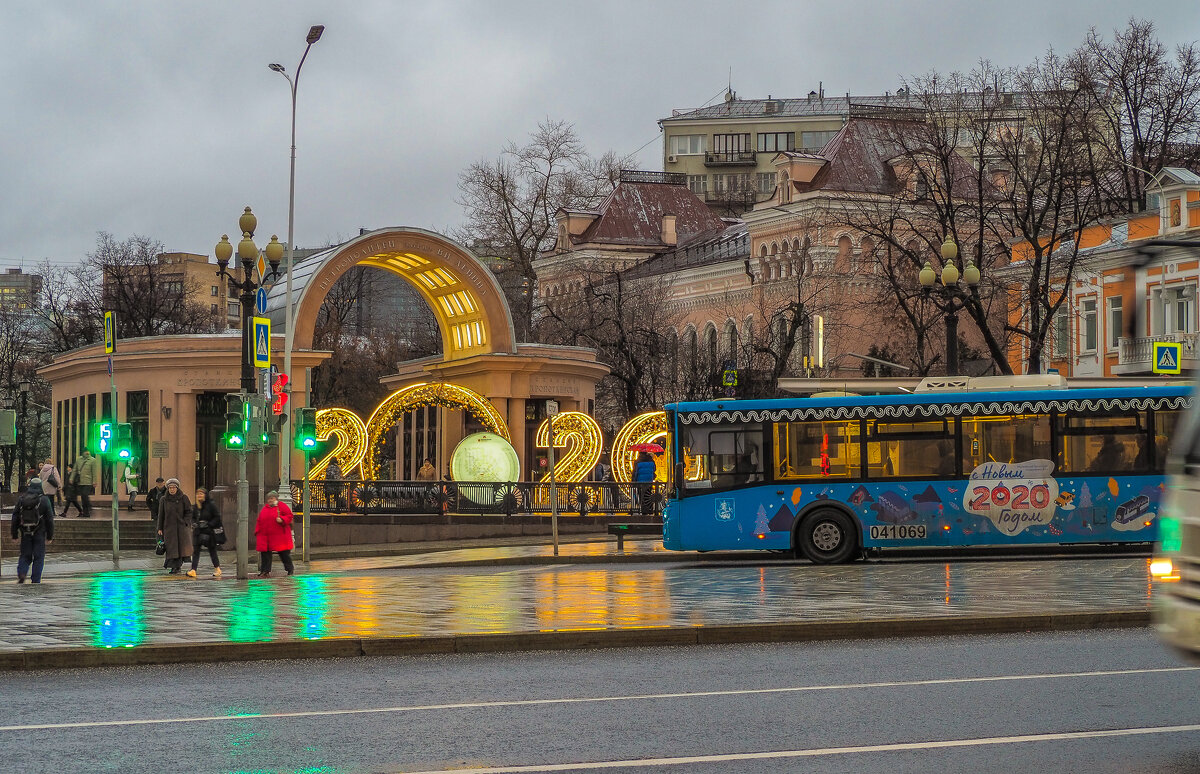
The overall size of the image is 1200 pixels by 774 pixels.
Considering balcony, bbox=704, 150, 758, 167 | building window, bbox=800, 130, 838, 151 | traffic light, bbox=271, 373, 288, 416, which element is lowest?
traffic light, bbox=271, 373, 288, 416

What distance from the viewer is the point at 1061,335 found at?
60.2m

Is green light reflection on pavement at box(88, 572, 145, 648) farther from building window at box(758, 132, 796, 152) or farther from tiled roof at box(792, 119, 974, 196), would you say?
building window at box(758, 132, 796, 152)

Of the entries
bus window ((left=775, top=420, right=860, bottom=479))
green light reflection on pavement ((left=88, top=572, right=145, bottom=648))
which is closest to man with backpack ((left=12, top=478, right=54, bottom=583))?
green light reflection on pavement ((left=88, top=572, right=145, bottom=648))

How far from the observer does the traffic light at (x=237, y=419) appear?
83.1 ft

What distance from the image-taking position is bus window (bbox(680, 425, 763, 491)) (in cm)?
2672

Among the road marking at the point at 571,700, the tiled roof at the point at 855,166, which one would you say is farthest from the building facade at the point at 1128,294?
the road marking at the point at 571,700

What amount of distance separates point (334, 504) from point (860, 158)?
48.7 meters

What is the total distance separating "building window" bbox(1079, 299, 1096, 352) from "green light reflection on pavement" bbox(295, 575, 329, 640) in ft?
133

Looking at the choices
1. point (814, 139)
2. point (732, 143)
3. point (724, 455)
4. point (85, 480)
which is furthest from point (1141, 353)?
point (732, 143)

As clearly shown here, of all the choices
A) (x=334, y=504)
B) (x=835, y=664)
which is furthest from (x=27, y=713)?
(x=334, y=504)

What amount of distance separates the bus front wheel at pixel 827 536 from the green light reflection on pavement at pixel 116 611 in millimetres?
10645

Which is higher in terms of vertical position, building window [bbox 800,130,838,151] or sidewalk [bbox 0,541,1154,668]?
building window [bbox 800,130,838,151]

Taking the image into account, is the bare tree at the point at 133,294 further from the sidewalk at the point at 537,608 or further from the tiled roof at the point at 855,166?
the sidewalk at the point at 537,608

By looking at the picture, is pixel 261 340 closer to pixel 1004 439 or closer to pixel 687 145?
pixel 1004 439
